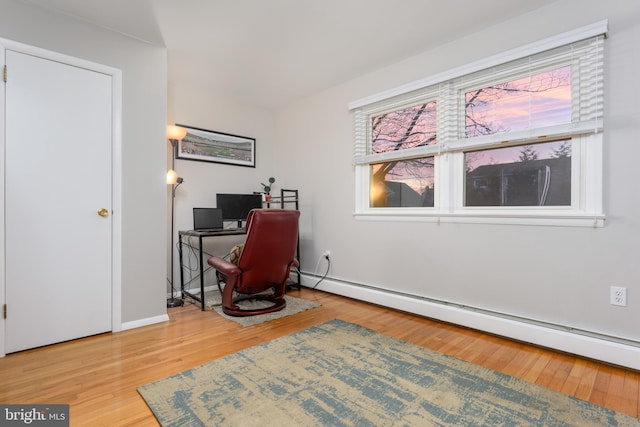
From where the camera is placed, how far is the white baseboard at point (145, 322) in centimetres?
254

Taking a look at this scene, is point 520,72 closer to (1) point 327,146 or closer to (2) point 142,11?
(1) point 327,146

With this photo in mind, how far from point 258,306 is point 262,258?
2.24 ft

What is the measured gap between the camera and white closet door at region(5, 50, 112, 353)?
211 centimetres

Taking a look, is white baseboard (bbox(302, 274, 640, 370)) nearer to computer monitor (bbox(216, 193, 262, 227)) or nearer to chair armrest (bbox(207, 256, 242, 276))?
chair armrest (bbox(207, 256, 242, 276))

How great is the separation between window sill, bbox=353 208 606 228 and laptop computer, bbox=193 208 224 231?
1611 millimetres

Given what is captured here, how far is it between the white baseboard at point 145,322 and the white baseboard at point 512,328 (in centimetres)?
185

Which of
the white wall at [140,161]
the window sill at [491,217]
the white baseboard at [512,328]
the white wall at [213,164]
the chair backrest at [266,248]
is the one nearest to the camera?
the white baseboard at [512,328]

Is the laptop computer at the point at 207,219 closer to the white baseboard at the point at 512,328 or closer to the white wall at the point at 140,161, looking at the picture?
the white wall at the point at 140,161

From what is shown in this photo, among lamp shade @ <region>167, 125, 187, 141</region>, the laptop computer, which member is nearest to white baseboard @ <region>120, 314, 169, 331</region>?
the laptop computer

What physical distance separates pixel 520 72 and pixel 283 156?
2.87 meters

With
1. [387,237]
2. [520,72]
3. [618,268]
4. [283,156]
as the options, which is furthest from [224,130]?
[618,268]

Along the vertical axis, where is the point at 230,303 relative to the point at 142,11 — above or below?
below

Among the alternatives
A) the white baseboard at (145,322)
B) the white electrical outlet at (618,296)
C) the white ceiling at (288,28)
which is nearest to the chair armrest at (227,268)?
the white baseboard at (145,322)

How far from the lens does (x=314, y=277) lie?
12.9 feet
